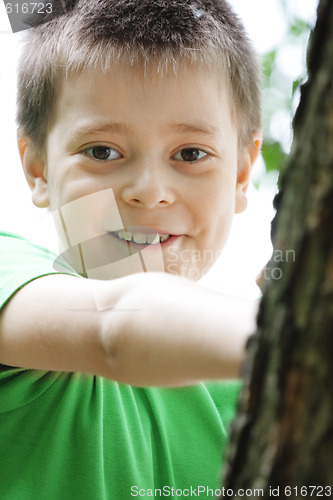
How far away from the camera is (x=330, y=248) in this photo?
39cm

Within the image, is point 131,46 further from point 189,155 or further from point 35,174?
point 35,174

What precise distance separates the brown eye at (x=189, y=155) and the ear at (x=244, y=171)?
292 millimetres

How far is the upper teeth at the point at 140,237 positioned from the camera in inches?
51.1

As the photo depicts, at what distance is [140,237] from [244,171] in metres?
0.46

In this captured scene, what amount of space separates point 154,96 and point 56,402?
0.60 meters

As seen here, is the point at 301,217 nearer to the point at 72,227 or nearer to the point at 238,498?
the point at 238,498

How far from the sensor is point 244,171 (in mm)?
1651

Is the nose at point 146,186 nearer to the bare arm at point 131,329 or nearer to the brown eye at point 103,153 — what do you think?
the brown eye at point 103,153

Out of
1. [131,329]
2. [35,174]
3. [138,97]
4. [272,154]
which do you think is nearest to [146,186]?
[138,97]

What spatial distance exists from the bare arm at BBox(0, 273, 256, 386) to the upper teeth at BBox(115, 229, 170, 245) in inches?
17.7

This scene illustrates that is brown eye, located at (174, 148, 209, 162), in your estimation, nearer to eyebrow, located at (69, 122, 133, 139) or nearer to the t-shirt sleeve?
eyebrow, located at (69, 122, 133, 139)

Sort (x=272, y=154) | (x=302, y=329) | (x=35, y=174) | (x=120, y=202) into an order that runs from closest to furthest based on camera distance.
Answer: (x=302, y=329)
(x=120, y=202)
(x=35, y=174)
(x=272, y=154)

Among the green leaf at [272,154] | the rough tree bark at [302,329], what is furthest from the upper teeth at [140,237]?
the rough tree bark at [302,329]

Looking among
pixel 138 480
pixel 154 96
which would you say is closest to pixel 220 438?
pixel 138 480
